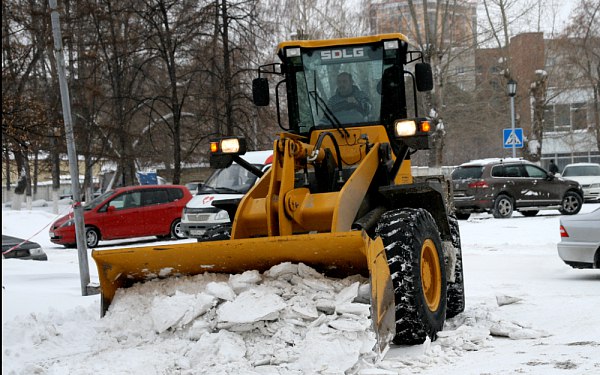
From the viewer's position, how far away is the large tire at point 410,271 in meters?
6.58

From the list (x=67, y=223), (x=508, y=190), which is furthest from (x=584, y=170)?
(x=67, y=223)

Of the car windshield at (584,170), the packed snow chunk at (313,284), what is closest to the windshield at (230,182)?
the packed snow chunk at (313,284)

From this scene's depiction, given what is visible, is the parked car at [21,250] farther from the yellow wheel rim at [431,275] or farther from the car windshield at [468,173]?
the car windshield at [468,173]

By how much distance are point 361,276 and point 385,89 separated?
267 centimetres

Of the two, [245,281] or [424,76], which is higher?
[424,76]

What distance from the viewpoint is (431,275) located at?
7434 mm

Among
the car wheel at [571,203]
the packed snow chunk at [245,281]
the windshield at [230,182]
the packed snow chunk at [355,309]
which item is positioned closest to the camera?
the packed snow chunk at [355,309]

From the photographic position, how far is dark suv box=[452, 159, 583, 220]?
2380 centimetres

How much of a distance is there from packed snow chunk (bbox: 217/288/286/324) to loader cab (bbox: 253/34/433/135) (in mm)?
2607

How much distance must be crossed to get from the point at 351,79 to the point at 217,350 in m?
3.59

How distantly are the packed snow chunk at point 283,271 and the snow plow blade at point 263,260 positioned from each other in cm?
7

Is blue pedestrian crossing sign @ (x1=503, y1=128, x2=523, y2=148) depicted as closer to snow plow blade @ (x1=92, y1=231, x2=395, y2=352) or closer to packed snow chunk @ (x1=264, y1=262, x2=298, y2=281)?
snow plow blade @ (x1=92, y1=231, x2=395, y2=352)

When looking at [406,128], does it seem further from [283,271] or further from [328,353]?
[328,353]

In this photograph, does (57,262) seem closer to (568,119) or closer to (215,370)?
(215,370)
